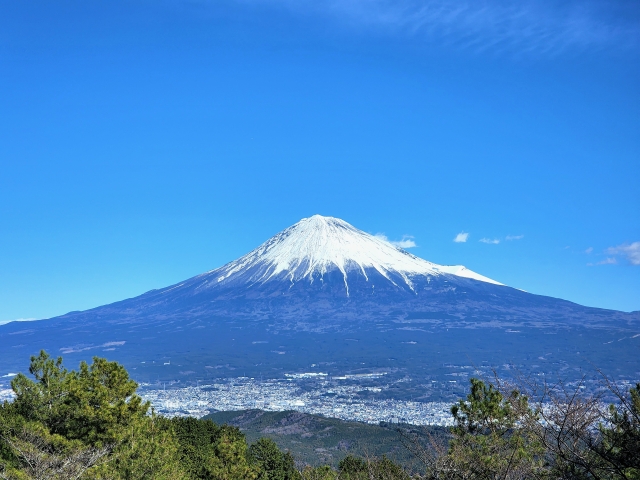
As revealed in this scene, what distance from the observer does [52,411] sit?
14672 millimetres

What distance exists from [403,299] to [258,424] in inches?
4815

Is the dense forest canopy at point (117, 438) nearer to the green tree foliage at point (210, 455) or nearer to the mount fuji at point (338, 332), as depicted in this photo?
the green tree foliage at point (210, 455)

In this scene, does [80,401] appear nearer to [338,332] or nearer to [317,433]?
[317,433]

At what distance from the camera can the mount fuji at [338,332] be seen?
137 meters

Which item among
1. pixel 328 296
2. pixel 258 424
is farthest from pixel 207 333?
pixel 258 424

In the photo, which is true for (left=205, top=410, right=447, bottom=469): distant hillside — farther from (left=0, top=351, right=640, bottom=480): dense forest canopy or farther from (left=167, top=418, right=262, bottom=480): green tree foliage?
(left=0, top=351, right=640, bottom=480): dense forest canopy

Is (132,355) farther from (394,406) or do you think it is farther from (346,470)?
(346,470)

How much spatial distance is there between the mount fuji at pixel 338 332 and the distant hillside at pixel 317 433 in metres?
56.7

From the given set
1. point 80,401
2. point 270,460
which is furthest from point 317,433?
point 80,401

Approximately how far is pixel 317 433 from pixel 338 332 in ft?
336

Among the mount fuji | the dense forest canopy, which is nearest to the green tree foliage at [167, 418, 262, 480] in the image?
the dense forest canopy

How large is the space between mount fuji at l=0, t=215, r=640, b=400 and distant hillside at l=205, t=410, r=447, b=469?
56698 millimetres

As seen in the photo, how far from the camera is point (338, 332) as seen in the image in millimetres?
168375

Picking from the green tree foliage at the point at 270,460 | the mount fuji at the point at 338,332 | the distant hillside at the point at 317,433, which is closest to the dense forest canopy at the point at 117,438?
the green tree foliage at the point at 270,460
